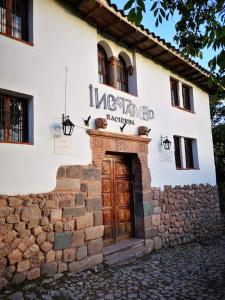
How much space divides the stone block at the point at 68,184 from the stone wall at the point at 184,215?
245 centimetres

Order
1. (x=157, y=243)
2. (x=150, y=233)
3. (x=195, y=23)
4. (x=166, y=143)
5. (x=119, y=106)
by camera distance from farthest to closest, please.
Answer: (x=166, y=143), (x=157, y=243), (x=150, y=233), (x=119, y=106), (x=195, y=23)

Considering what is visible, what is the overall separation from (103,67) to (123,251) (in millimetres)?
4168

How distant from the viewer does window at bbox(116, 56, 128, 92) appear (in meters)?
6.91

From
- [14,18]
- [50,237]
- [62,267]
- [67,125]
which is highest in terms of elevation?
[14,18]

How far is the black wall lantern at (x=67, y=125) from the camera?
5.12 m

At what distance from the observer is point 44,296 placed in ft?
12.9

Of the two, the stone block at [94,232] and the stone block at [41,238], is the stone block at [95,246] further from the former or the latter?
the stone block at [41,238]

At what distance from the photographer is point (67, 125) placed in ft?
16.9

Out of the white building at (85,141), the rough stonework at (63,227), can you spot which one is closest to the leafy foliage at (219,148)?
the white building at (85,141)

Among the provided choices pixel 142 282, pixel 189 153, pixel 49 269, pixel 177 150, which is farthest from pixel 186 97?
pixel 49 269

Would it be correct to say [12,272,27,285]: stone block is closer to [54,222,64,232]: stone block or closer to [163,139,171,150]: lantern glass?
[54,222,64,232]: stone block

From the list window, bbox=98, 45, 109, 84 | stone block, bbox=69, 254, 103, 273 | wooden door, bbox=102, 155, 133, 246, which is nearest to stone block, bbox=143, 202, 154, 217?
wooden door, bbox=102, 155, 133, 246

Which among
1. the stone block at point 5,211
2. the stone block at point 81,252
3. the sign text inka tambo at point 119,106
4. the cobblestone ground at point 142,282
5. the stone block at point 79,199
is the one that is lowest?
the cobblestone ground at point 142,282

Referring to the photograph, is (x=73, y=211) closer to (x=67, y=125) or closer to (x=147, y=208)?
(x=67, y=125)
